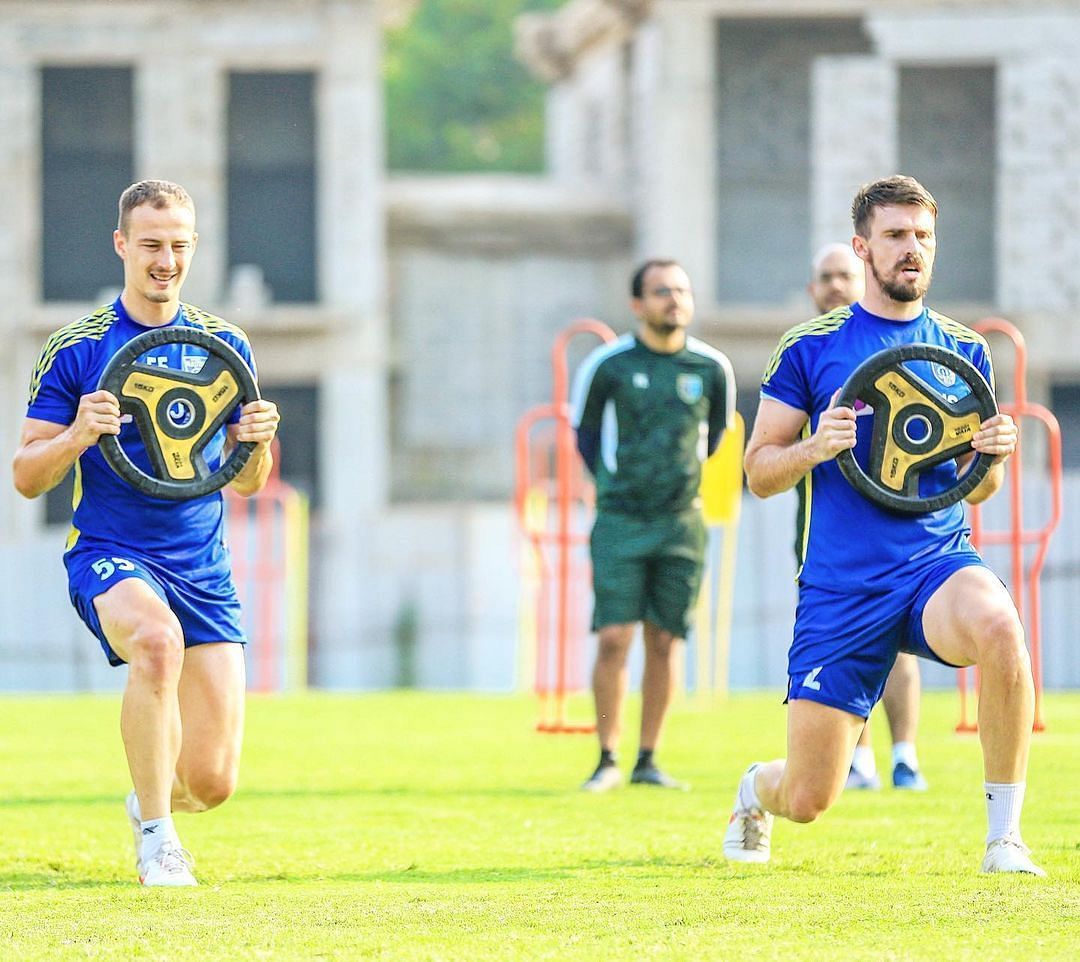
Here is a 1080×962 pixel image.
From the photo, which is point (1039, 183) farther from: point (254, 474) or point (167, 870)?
point (167, 870)

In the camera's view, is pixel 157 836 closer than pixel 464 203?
Yes

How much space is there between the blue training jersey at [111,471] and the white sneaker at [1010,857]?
244 cm

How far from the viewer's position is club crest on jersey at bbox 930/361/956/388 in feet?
21.2

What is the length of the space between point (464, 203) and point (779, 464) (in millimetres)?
22306

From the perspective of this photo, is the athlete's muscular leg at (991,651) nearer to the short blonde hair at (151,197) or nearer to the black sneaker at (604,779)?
the short blonde hair at (151,197)

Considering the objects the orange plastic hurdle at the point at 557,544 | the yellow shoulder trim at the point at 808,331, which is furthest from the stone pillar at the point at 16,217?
the yellow shoulder trim at the point at 808,331

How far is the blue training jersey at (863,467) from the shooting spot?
6.44 metres

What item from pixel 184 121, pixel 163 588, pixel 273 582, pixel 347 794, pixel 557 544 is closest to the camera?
pixel 163 588

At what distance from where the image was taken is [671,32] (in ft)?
89.5

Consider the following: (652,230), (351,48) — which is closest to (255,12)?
(351,48)

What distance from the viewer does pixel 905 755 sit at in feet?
31.1

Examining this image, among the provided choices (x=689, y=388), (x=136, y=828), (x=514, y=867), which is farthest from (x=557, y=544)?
(x=136, y=828)

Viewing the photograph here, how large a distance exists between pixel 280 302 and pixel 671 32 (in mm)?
5750

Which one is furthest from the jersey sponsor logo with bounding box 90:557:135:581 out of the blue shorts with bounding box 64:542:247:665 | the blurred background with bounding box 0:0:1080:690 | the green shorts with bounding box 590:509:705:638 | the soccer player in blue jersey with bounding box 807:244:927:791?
the blurred background with bounding box 0:0:1080:690
